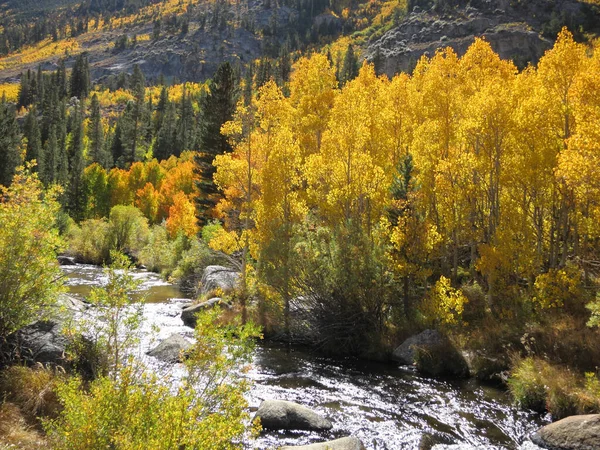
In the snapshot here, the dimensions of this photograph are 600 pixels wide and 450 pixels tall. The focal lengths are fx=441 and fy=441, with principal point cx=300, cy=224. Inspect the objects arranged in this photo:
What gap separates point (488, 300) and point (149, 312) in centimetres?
1747

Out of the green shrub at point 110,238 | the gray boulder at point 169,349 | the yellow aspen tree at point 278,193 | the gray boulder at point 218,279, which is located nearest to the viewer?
the gray boulder at point 169,349

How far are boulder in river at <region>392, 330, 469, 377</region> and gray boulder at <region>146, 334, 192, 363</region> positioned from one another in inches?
326

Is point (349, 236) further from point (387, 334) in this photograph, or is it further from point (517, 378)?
point (517, 378)

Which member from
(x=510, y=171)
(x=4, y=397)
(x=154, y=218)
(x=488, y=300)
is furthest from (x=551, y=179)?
(x=154, y=218)

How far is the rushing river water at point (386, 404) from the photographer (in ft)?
36.1

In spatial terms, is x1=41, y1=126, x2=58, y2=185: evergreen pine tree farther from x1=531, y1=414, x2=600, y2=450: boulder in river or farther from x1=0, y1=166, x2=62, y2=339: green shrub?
x1=531, y1=414, x2=600, y2=450: boulder in river

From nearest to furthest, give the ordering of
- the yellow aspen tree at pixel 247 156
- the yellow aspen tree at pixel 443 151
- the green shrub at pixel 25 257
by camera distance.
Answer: the green shrub at pixel 25 257
the yellow aspen tree at pixel 443 151
the yellow aspen tree at pixel 247 156

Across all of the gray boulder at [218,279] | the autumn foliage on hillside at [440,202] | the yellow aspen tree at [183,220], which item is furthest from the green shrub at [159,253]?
the autumn foliage on hillside at [440,202]

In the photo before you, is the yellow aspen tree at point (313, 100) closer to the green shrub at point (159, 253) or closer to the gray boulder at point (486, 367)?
the gray boulder at point (486, 367)

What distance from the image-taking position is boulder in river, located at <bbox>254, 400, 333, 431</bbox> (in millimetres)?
11203

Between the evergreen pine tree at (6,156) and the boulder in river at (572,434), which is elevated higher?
the evergreen pine tree at (6,156)

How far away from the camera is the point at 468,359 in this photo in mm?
16219

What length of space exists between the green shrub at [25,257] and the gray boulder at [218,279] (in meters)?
15.7

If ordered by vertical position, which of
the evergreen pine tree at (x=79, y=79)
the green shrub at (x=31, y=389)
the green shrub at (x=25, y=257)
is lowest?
the green shrub at (x=31, y=389)
